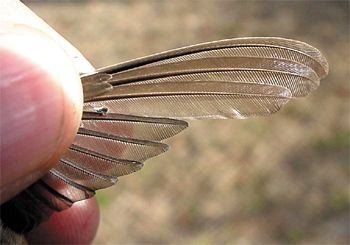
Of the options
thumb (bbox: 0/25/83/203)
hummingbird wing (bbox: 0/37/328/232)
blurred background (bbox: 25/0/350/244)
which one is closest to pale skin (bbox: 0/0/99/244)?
thumb (bbox: 0/25/83/203)

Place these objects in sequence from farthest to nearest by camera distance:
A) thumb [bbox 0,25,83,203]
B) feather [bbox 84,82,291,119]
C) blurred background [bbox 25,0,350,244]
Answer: blurred background [bbox 25,0,350,244] → feather [bbox 84,82,291,119] → thumb [bbox 0,25,83,203]

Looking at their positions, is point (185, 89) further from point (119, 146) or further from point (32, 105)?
point (32, 105)

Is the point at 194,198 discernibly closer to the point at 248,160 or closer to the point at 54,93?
the point at 248,160

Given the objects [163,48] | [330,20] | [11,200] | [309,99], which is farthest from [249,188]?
[11,200]

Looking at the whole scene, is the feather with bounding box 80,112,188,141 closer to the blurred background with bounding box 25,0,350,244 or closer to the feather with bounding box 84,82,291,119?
the feather with bounding box 84,82,291,119

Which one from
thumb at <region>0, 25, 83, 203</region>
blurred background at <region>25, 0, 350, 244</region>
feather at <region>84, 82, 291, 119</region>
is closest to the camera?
thumb at <region>0, 25, 83, 203</region>

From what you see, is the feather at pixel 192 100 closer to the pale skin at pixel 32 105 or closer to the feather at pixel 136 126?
the feather at pixel 136 126
